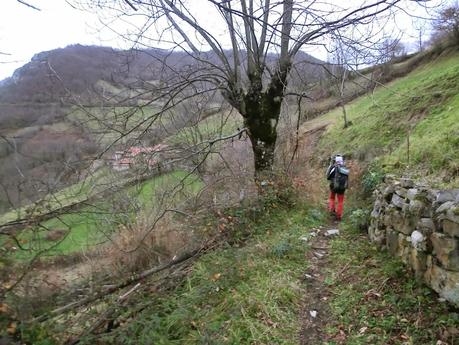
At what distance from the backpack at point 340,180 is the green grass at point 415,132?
1.58 m

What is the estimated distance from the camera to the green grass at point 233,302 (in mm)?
3977

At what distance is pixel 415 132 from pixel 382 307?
8131 mm

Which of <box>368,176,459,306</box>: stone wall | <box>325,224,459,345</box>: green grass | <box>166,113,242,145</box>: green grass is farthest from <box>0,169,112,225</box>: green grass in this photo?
<box>166,113,242,145</box>: green grass

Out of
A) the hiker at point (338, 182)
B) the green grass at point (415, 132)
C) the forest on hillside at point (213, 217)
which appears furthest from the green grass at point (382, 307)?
the green grass at point (415, 132)

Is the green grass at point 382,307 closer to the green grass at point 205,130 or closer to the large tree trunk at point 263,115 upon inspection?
the large tree trunk at point 263,115

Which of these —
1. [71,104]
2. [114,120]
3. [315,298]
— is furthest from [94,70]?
[315,298]

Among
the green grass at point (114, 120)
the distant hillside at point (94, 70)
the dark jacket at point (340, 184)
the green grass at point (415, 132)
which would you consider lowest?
the dark jacket at point (340, 184)

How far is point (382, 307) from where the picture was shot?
4.10 m

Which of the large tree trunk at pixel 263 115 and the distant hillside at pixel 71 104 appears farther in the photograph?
the large tree trunk at pixel 263 115

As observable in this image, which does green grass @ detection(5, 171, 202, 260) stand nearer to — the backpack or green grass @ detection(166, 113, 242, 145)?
green grass @ detection(166, 113, 242, 145)

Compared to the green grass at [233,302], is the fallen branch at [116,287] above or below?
above

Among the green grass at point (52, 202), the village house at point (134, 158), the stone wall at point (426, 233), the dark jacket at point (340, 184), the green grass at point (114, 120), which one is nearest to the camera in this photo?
the stone wall at point (426, 233)

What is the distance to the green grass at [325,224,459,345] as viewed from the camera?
Answer: 3.57m

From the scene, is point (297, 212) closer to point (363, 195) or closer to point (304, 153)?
point (363, 195)
